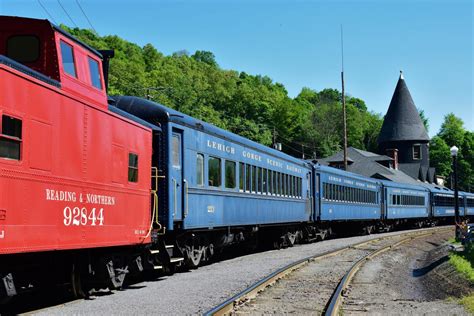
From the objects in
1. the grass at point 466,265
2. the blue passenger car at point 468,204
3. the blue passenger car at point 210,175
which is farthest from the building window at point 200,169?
the blue passenger car at point 468,204

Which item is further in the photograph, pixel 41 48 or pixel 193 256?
pixel 193 256

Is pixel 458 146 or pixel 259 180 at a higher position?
pixel 458 146

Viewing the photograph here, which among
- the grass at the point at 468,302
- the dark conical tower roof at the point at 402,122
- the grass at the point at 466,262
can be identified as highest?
the dark conical tower roof at the point at 402,122

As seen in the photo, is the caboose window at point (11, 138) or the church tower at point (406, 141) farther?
the church tower at point (406, 141)

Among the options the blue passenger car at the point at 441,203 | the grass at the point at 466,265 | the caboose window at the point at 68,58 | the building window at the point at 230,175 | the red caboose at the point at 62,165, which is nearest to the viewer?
the red caboose at the point at 62,165

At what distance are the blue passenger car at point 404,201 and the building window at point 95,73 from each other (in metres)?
33.6

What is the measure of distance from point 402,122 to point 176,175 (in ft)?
335

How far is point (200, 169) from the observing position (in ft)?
48.4

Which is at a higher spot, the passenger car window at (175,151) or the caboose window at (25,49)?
the caboose window at (25,49)

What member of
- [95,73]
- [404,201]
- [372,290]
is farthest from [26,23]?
[404,201]

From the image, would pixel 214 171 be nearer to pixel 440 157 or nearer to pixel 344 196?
pixel 344 196

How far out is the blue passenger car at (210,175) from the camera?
13188mm

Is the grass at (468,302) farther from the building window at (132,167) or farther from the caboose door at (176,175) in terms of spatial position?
the building window at (132,167)

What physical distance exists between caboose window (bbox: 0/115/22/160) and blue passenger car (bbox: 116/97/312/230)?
18.0 ft
